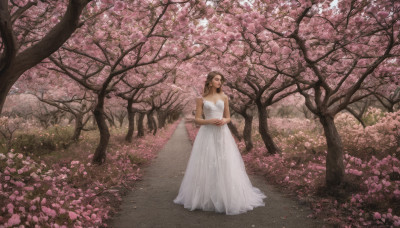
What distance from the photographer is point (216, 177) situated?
4891 millimetres

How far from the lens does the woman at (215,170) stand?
481 cm

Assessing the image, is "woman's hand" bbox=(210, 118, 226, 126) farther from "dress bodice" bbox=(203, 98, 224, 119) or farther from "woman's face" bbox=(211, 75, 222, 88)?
"woman's face" bbox=(211, 75, 222, 88)

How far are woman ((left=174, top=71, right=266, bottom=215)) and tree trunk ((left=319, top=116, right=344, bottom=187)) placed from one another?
1668 millimetres

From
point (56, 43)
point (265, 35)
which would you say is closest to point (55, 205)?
point (56, 43)

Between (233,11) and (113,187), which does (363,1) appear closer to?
(233,11)

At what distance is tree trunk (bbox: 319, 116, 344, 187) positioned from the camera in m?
5.55

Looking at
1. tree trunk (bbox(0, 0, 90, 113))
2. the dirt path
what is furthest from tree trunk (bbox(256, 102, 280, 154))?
tree trunk (bbox(0, 0, 90, 113))

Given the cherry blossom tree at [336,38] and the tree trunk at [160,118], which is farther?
the tree trunk at [160,118]

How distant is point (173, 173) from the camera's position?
8.90 metres

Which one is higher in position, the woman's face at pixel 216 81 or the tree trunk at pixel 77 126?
the woman's face at pixel 216 81

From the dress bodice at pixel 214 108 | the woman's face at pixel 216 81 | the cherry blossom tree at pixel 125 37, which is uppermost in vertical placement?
the cherry blossom tree at pixel 125 37

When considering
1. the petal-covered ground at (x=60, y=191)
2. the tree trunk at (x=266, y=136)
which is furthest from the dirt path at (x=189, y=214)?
the tree trunk at (x=266, y=136)

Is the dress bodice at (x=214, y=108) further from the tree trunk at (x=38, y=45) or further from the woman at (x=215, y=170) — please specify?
the tree trunk at (x=38, y=45)

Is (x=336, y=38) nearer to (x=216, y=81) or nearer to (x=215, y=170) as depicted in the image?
(x=216, y=81)
